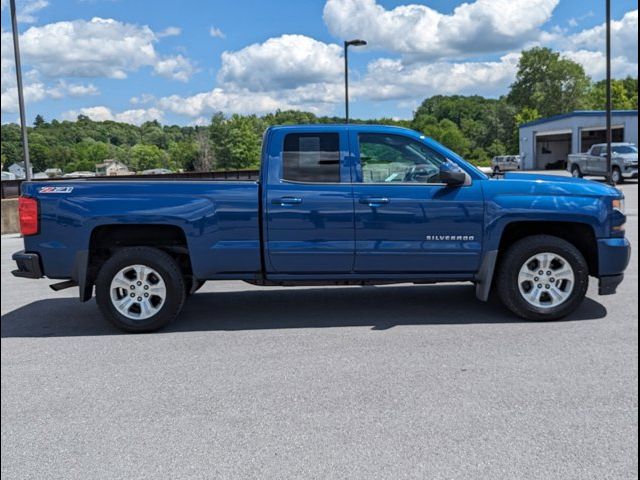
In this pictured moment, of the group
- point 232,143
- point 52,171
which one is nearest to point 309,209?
point 52,171

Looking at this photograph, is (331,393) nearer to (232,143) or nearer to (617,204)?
(617,204)

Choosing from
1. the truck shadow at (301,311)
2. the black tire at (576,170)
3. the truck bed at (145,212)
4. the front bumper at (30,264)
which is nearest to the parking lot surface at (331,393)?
the truck shadow at (301,311)

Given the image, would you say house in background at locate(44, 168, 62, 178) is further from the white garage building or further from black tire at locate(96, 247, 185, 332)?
A: the white garage building

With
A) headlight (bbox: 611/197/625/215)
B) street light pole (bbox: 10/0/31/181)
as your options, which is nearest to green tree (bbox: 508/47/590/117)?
street light pole (bbox: 10/0/31/181)

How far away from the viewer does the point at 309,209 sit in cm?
550

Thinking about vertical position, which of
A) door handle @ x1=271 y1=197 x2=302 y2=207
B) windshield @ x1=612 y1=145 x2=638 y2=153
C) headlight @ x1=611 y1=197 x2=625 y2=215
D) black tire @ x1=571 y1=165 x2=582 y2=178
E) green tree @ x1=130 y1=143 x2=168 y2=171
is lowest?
headlight @ x1=611 y1=197 x2=625 y2=215

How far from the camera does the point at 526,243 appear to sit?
5.68 metres

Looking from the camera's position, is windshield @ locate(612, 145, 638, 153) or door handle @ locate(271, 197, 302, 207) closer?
door handle @ locate(271, 197, 302, 207)

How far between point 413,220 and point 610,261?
1.95 metres

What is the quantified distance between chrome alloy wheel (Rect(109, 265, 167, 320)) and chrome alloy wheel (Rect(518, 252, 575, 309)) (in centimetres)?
337

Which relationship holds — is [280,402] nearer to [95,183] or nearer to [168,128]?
[95,183]

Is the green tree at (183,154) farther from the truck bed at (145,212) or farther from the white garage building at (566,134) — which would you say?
the truck bed at (145,212)

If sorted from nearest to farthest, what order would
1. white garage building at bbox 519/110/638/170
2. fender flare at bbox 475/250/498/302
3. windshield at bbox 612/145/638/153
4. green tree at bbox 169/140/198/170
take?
1. fender flare at bbox 475/250/498/302
2. windshield at bbox 612/145/638/153
3. white garage building at bbox 519/110/638/170
4. green tree at bbox 169/140/198/170

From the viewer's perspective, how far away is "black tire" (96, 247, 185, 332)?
5504 mm
